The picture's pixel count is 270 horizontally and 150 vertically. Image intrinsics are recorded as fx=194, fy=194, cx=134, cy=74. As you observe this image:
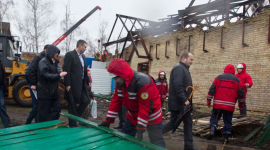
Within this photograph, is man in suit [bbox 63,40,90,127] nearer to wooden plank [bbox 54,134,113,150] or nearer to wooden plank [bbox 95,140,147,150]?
wooden plank [bbox 54,134,113,150]

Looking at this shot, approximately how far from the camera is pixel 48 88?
3373 mm

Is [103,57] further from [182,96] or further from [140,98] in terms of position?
[140,98]

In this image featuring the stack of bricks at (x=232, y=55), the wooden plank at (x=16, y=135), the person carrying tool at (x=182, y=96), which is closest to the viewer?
the wooden plank at (x=16, y=135)

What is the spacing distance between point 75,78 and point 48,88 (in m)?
0.53

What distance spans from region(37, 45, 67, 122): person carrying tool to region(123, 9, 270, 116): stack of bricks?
5.53m

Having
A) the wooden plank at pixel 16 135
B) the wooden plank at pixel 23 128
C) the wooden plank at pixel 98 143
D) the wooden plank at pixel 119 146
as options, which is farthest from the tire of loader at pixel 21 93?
the wooden plank at pixel 119 146

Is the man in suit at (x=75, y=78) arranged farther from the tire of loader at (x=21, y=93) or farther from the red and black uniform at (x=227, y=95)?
the tire of loader at (x=21, y=93)

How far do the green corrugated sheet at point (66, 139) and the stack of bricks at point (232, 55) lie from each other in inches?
204

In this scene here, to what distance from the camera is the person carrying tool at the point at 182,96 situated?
325 centimetres

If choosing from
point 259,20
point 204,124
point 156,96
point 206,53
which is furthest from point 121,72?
point 206,53

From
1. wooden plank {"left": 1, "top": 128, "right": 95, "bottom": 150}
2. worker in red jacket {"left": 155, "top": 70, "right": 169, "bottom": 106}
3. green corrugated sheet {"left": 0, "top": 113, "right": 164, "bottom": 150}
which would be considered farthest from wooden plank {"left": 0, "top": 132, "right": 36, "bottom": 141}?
worker in red jacket {"left": 155, "top": 70, "right": 169, "bottom": 106}

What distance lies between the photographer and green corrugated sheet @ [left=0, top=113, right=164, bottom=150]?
1938 millimetres

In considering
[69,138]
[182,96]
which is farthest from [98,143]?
[182,96]

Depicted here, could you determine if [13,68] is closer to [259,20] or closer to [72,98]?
[72,98]
